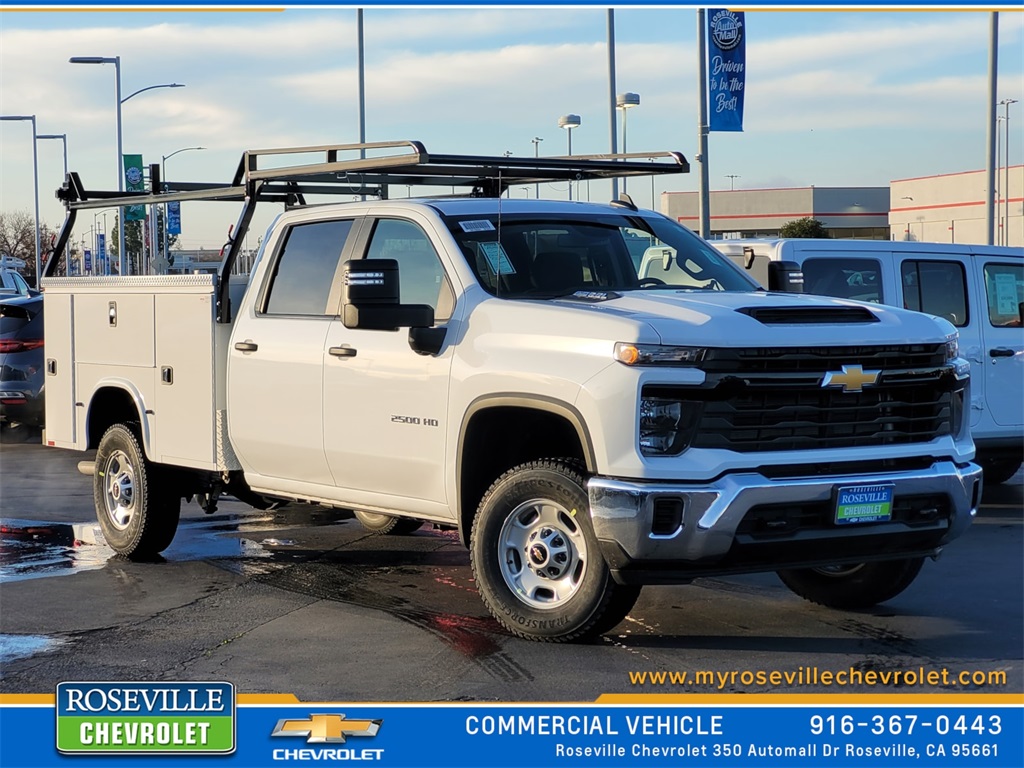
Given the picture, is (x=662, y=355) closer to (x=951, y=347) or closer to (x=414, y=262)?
(x=951, y=347)

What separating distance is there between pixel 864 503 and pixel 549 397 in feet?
4.82

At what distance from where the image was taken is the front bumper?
19.9ft

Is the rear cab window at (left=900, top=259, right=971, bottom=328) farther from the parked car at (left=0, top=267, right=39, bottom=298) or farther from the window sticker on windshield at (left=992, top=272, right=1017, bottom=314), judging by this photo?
the parked car at (left=0, top=267, right=39, bottom=298)

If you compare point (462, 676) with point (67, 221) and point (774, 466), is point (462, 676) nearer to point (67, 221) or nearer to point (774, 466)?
point (774, 466)

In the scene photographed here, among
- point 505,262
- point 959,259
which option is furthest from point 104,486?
point 959,259

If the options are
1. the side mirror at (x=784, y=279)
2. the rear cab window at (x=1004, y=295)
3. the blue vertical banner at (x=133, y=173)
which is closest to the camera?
the side mirror at (x=784, y=279)

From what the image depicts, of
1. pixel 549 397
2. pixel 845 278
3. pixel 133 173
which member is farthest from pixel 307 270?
pixel 133 173

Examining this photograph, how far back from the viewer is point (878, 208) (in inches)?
3290

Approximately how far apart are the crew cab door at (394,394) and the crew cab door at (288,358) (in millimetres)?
145

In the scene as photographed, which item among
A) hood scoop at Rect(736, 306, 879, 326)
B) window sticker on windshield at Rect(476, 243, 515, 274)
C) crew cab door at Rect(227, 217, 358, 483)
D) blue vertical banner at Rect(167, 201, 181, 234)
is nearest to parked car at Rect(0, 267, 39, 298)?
blue vertical banner at Rect(167, 201, 181, 234)

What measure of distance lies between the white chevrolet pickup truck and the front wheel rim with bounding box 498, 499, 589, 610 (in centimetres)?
1

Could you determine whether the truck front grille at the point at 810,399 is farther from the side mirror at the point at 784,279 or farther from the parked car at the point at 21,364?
the parked car at the point at 21,364

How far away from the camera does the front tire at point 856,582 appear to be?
7.42 m

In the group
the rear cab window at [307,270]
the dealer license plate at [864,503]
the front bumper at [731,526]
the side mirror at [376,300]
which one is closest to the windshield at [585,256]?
the side mirror at [376,300]
